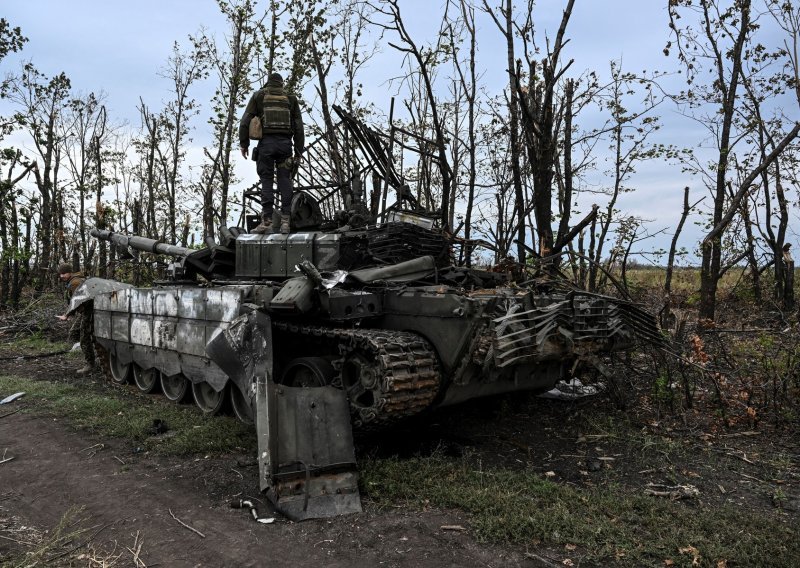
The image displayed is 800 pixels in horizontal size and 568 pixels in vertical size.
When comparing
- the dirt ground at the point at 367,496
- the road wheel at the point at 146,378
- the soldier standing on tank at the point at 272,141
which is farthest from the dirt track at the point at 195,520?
the soldier standing on tank at the point at 272,141

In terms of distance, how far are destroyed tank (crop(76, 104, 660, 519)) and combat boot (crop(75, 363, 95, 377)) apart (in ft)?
9.20

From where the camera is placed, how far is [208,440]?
279 inches

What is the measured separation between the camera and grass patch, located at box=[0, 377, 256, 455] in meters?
6.98

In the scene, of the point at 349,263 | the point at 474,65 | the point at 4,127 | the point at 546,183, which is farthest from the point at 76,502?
the point at 4,127

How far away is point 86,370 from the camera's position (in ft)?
39.7

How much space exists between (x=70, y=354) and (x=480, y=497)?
1158cm

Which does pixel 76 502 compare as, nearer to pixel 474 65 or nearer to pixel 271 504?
pixel 271 504

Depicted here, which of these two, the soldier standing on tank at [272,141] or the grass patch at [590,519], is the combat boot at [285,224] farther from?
the grass patch at [590,519]

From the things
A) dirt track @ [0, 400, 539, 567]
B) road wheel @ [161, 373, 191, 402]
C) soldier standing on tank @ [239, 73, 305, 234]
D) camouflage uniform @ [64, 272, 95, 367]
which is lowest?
dirt track @ [0, 400, 539, 567]

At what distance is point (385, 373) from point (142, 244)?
7.88m

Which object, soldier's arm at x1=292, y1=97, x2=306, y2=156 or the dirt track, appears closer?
the dirt track

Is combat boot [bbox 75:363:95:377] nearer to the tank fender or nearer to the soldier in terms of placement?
the soldier

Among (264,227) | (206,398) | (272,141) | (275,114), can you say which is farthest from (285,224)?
(206,398)

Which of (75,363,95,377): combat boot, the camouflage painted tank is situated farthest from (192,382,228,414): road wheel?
(75,363,95,377): combat boot
